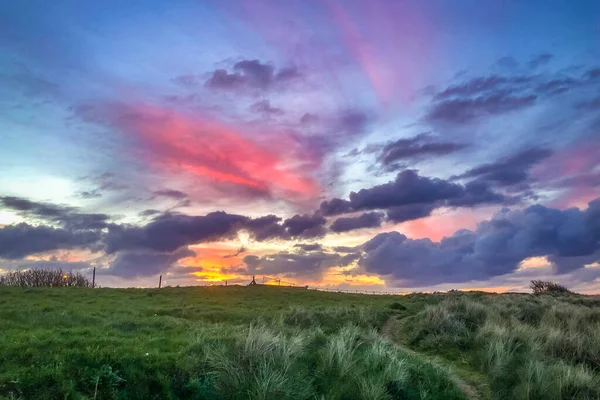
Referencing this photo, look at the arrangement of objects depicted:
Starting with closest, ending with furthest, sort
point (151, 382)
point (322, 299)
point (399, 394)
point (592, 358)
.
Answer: point (151, 382)
point (399, 394)
point (592, 358)
point (322, 299)

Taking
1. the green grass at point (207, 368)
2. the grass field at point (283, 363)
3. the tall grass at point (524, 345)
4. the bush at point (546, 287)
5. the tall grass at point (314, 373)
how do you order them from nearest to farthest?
the green grass at point (207, 368)
the grass field at point (283, 363)
the tall grass at point (314, 373)
the tall grass at point (524, 345)
the bush at point (546, 287)

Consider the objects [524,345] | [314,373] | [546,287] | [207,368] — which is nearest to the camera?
[207,368]

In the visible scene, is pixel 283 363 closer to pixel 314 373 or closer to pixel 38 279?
pixel 314 373

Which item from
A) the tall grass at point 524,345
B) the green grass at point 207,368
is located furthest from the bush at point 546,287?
the green grass at point 207,368

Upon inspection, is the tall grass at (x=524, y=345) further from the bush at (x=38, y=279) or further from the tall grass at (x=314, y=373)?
the bush at (x=38, y=279)

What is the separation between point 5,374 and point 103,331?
6.73 m

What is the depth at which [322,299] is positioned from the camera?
143 ft

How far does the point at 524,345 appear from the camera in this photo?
17.5 metres

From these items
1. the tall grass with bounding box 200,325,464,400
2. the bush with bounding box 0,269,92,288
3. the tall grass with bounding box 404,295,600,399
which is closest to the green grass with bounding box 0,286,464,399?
the tall grass with bounding box 200,325,464,400

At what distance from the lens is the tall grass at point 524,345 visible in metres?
13.4

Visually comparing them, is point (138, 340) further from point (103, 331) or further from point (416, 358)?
point (416, 358)

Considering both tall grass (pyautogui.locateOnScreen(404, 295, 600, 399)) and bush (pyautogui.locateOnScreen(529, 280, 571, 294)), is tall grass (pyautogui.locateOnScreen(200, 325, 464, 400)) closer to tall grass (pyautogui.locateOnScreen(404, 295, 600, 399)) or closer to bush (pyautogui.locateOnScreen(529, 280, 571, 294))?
tall grass (pyautogui.locateOnScreen(404, 295, 600, 399))

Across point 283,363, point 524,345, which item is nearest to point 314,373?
point 283,363

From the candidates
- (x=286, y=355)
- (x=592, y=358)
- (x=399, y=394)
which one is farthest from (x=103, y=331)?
(x=592, y=358)
